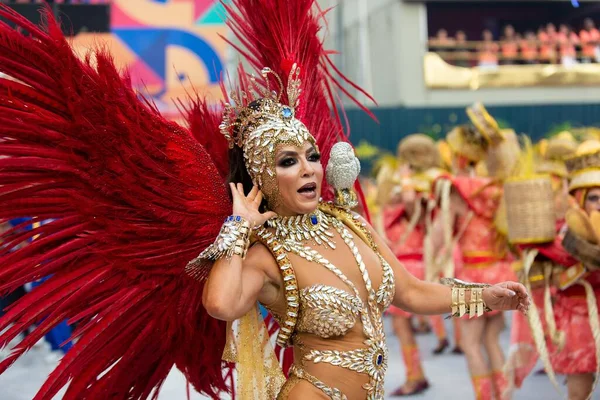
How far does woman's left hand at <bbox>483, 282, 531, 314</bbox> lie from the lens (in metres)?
2.93

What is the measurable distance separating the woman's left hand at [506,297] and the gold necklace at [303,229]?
1.98 ft

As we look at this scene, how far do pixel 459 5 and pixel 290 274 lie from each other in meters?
19.8

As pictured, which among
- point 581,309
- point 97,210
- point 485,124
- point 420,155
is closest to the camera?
point 97,210

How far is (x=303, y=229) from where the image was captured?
290 centimetres

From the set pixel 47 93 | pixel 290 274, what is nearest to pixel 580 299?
pixel 290 274

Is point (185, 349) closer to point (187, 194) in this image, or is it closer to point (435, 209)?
point (187, 194)

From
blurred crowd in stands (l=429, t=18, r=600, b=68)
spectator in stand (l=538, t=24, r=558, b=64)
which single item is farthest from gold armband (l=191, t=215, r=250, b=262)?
spectator in stand (l=538, t=24, r=558, b=64)

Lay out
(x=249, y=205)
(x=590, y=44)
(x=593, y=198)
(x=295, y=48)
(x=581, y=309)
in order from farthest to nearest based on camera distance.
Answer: (x=590, y=44) < (x=581, y=309) < (x=593, y=198) < (x=295, y=48) < (x=249, y=205)

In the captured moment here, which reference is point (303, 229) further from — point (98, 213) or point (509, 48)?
point (509, 48)

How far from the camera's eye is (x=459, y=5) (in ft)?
70.0

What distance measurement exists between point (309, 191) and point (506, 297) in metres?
0.82

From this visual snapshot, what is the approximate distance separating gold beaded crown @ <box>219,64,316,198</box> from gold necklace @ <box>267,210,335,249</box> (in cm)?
12

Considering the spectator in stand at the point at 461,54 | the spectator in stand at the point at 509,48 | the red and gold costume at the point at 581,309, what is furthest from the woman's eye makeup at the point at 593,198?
the spectator in stand at the point at 509,48

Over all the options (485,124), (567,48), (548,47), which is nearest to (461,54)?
(548,47)
